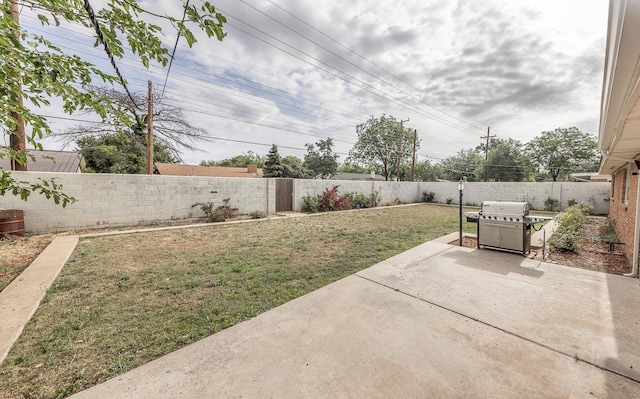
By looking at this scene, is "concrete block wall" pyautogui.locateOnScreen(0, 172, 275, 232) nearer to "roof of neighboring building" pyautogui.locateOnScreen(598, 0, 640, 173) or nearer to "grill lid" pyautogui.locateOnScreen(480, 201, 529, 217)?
"grill lid" pyautogui.locateOnScreen(480, 201, 529, 217)

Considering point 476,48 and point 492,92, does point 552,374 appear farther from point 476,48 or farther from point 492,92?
point 492,92

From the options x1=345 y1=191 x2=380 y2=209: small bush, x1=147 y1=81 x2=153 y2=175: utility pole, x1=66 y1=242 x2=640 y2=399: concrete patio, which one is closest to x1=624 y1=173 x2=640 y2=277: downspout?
x1=66 y1=242 x2=640 y2=399: concrete patio

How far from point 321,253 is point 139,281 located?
3239 mm

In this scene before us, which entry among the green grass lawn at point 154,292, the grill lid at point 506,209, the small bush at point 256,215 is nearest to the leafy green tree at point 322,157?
the small bush at point 256,215

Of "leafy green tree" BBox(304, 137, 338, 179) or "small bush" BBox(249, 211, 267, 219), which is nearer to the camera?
"small bush" BBox(249, 211, 267, 219)

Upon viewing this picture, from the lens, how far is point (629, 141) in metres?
3.57

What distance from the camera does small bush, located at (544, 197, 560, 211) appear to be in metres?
14.0

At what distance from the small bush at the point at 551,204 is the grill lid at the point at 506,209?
41.2 ft

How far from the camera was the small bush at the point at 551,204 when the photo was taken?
552 inches


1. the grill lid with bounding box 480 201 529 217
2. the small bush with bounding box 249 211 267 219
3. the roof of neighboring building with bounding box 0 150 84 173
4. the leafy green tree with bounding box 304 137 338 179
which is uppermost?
the leafy green tree with bounding box 304 137 338 179

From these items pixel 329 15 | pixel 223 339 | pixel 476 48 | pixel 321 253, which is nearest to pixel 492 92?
pixel 476 48

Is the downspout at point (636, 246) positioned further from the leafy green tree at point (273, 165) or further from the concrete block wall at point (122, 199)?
the leafy green tree at point (273, 165)

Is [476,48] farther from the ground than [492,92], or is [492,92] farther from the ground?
[492,92]

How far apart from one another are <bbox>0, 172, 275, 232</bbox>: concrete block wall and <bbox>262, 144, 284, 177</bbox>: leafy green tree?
21740 mm
